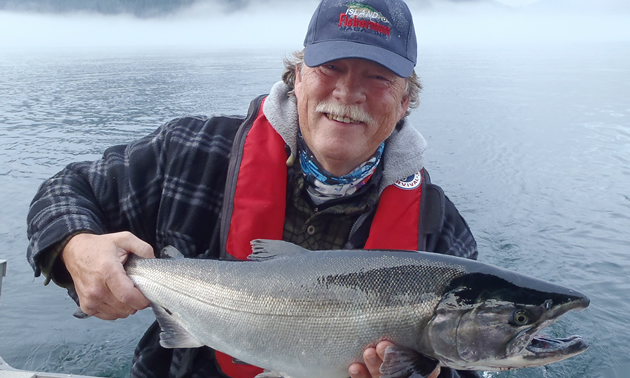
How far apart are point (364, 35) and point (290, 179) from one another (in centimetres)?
94

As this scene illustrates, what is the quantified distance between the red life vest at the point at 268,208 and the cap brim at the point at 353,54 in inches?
22.4

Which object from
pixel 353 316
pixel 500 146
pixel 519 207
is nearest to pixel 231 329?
pixel 353 316

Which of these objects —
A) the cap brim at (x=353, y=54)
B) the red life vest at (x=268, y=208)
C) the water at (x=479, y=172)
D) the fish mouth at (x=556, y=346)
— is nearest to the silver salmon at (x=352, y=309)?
the fish mouth at (x=556, y=346)

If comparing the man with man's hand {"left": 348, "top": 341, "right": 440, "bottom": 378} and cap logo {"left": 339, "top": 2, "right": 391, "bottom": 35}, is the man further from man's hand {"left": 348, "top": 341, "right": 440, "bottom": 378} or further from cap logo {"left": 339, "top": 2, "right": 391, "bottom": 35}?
man's hand {"left": 348, "top": 341, "right": 440, "bottom": 378}

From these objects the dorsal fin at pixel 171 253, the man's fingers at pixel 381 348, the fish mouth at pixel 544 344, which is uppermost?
the dorsal fin at pixel 171 253

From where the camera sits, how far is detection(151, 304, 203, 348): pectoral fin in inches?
95.0

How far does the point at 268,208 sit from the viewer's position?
281 cm

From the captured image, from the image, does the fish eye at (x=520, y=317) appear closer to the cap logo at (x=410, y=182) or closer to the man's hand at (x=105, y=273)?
the cap logo at (x=410, y=182)

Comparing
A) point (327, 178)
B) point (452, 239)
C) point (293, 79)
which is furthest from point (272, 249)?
point (293, 79)

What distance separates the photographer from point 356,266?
7.37ft

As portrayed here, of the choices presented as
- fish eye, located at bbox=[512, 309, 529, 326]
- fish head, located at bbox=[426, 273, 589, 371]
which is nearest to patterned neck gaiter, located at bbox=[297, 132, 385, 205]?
fish head, located at bbox=[426, 273, 589, 371]

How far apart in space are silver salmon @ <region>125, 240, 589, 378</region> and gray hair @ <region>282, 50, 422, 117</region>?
48.6 inches

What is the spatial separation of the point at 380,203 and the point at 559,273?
15.2 feet

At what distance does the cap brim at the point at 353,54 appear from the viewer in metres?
2.61
